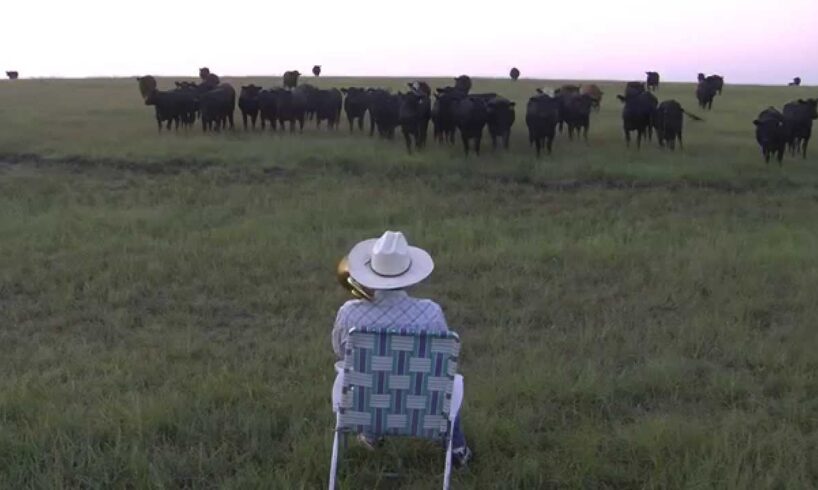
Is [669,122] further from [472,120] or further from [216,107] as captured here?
[216,107]

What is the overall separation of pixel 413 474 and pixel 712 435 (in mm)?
1687

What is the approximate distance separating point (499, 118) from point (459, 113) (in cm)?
87

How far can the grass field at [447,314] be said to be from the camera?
16.3 ft

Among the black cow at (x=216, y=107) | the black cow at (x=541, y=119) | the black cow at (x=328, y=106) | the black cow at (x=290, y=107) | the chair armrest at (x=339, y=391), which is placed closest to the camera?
the chair armrest at (x=339, y=391)

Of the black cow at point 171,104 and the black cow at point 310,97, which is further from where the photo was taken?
the black cow at point 310,97

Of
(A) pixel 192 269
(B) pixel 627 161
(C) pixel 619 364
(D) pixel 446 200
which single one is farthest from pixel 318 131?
(C) pixel 619 364

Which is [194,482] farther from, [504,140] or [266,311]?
[504,140]

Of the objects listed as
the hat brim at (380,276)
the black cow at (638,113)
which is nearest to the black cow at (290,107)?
the black cow at (638,113)

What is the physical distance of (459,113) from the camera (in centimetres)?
1984

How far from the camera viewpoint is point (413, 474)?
4.84 m

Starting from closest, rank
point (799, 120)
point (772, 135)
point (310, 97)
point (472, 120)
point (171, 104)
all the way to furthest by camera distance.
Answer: point (772, 135)
point (472, 120)
point (799, 120)
point (171, 104)
point (310, 97)

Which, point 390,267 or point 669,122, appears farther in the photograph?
point 669,122

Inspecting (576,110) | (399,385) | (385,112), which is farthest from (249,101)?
(399,385)

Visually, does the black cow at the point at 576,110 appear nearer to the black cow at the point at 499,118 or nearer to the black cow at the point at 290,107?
the black cow at the point at 499,118
